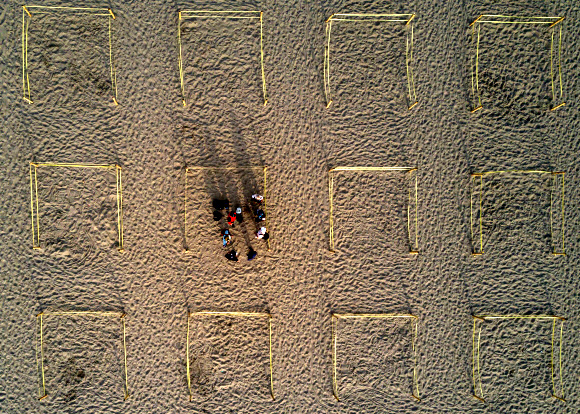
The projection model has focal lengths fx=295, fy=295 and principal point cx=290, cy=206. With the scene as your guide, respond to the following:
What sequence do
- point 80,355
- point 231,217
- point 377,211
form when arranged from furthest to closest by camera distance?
point 377,211, point 80,355, point 231,217

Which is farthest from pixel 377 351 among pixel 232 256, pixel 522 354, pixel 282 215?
pixel 232 256

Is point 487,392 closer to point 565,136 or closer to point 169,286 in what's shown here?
point 565,136

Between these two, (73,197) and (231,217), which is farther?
(73,197)

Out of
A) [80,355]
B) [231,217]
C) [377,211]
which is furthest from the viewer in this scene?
[377,211]

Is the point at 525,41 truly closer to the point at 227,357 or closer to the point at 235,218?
the point at 235,218

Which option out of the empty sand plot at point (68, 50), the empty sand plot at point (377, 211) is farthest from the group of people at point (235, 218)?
the empty sand plot at point (68, 50)

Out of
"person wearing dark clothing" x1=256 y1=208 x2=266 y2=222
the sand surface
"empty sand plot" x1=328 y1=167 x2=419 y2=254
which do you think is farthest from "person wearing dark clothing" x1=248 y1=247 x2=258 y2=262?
"empty sand plot" x1=328 y1=167 x2=419 y2=254

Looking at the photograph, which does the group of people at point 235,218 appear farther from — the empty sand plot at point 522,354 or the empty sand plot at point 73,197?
the empty sand plot at point 522,354
